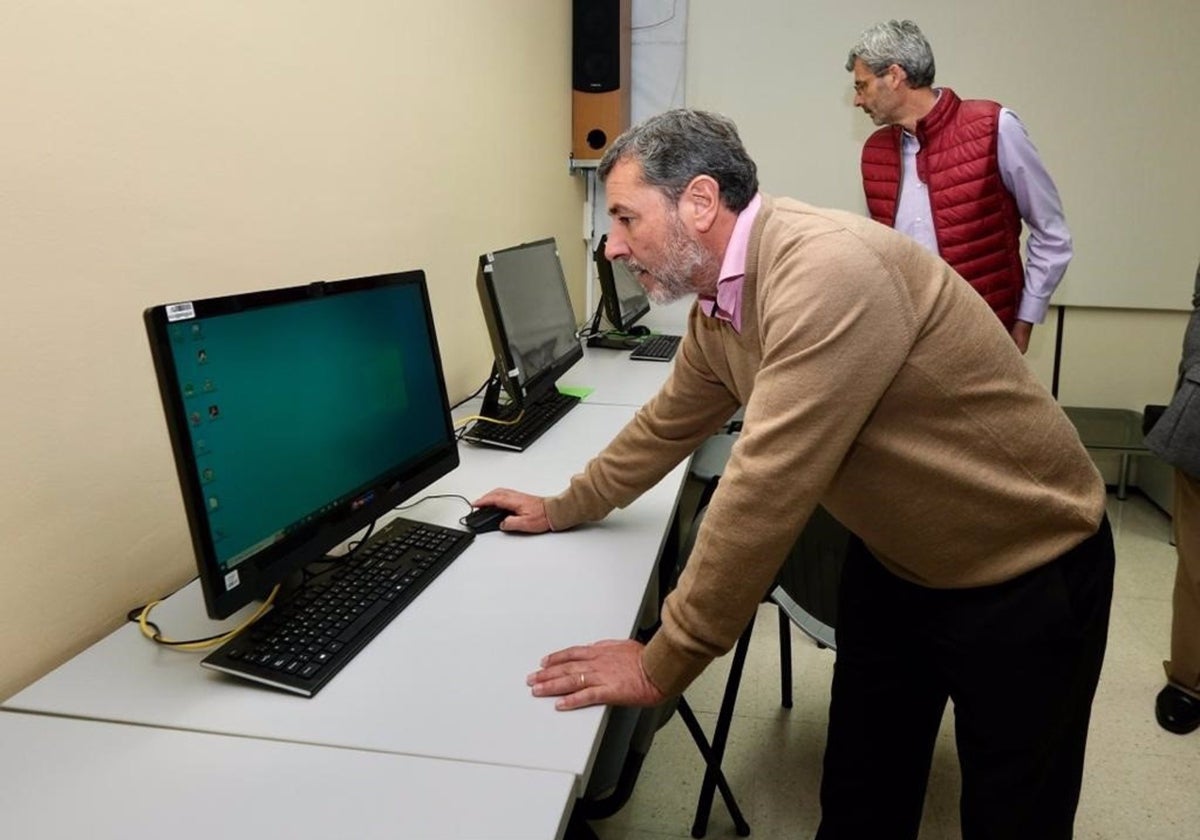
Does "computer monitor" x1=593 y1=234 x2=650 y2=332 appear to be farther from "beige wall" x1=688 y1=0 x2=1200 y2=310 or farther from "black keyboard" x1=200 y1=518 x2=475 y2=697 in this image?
"black keyboard" x1=200 y1=518 x2=475 y2=697

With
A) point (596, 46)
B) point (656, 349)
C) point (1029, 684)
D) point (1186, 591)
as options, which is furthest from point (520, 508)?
point (596, 46)

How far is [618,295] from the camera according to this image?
329 cm

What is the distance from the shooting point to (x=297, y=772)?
0.89 m

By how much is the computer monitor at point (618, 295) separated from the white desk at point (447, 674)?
5.99ft

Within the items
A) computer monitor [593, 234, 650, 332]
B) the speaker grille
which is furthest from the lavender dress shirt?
the speaker grille

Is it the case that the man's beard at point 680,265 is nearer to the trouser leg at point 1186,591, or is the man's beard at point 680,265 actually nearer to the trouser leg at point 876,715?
the trouser leg at point 876,715

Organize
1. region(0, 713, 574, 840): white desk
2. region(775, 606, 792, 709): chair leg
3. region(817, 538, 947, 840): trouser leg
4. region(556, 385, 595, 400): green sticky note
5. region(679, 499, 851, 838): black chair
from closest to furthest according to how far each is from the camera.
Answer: region(0, 713, 574, 840): white desk → region(817, 538, 947, 840): trouser leg → region(679, 499, 851, 838): black chair → region(775, 606, 792, 709): chair leg → region(556, 385, 595, 400): green sticky note

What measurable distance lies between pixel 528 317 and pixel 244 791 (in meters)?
1.50

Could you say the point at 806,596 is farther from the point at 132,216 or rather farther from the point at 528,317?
the point at 132,216

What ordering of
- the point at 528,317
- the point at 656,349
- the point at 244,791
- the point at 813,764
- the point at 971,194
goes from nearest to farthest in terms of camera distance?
1. the point at 244,791
2. the point at 813,764
3. the point at 528,317
4. the point at 971,194
5. the point at 656,349

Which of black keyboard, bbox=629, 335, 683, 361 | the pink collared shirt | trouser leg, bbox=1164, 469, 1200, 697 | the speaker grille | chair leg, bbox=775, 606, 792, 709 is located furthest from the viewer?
the speaker grille

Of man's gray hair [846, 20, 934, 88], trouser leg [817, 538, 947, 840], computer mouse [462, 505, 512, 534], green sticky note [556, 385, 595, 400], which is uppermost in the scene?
man's gray hair [846, 20, 934, 88]

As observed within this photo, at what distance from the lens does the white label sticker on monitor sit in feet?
3.11

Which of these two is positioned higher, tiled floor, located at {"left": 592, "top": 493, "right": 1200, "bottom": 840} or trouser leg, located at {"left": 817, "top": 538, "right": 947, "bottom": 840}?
trouser leg, located at {"left": 817, "top": 538, "right": 947, "bottom": 840}
